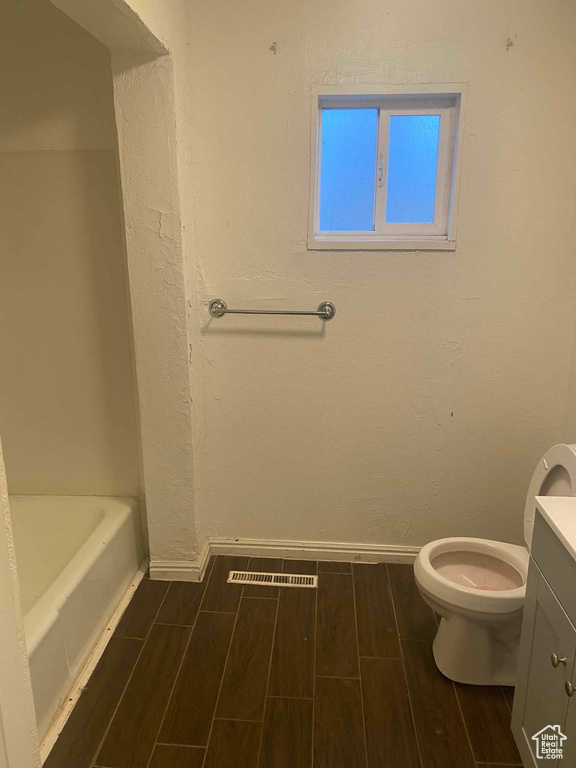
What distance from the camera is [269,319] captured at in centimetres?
212

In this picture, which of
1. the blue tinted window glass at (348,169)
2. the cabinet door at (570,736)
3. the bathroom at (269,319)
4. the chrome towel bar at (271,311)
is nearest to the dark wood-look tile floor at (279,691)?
the bathroom at (269,319)

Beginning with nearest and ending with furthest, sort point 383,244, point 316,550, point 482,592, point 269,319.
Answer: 1. point 482,592
2. point 383,244
3. point 269,319
4. point 316,550

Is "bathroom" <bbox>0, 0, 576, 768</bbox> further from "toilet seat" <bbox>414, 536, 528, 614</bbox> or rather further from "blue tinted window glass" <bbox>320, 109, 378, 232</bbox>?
"toilet seat" <bbox>414, 536, 528, 614</bbox>

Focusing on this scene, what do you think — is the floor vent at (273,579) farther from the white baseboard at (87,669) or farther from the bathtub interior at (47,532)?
the bathtub interior at (47,532)

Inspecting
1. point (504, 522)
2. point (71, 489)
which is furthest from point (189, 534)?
point (504, 522)

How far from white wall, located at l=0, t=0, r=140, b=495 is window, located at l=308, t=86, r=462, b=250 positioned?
79cm

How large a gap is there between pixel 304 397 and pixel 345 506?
51cm

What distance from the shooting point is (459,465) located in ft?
7.20

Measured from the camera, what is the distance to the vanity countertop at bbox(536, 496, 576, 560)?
1.15m

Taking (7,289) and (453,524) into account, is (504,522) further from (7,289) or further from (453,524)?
(7,289)

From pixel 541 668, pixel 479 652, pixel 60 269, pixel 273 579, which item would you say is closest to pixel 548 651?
pixel 541 668

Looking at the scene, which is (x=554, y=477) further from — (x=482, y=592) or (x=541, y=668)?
(x=541, y=668)

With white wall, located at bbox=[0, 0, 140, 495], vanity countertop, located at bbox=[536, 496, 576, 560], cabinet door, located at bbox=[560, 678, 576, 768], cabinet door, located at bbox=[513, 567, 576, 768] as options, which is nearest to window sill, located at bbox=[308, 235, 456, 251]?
white wall, located at bbox=[0, 0, 140, 495]

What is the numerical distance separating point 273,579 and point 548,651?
1185mm
